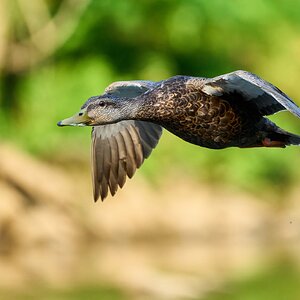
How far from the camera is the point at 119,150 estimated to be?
7.86 meters

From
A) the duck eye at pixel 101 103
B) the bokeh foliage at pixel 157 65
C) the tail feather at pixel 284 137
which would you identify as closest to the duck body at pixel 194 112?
the duck eye at pixel 101 103

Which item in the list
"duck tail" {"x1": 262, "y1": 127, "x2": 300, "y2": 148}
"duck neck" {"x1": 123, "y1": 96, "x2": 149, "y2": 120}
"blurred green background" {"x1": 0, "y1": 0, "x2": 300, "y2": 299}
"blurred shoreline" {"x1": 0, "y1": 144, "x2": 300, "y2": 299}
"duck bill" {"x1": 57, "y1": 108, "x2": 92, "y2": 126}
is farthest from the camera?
"blurred green background" {"x1": 0, "y1": 0, "x2": 300, "y2": 299}

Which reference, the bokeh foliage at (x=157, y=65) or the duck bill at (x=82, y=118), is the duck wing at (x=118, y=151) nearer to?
the duck bill at (x=82, y=118)

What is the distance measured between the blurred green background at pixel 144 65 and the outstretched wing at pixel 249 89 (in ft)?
29.8

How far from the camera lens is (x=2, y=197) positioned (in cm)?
1507

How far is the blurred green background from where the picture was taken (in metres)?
16.8

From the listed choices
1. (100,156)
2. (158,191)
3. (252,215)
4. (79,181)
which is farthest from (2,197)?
(100,156)

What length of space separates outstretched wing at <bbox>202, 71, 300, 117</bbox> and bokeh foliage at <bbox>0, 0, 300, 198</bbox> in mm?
9252

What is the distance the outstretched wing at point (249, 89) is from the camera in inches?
253

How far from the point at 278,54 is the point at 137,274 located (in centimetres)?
605

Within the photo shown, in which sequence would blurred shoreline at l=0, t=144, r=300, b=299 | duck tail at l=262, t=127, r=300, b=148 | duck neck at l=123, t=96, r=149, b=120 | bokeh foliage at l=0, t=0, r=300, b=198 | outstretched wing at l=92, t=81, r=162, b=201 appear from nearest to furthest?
1. duck neck at l=123, t=96, r=149, b=120
2. duck tail at l=262, t=127, r=300, b=148
3. outstretched wing at l=92, t=81, r=162, b=201
4. blurred shoreline at l=0, t=144, r=300, b=299
5. bokeh foliage at l=0, t=0, r=300, b=198

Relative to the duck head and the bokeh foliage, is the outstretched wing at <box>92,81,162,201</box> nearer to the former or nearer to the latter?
the duck head

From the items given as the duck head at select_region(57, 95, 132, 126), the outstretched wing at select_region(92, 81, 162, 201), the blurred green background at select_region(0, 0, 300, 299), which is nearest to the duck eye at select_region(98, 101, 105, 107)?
the duck head at select_region(57, 95, 132, 126)

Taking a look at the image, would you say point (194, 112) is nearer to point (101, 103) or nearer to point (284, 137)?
point (101, 103)
